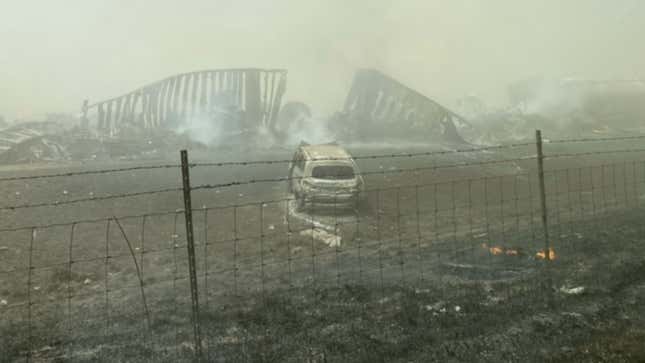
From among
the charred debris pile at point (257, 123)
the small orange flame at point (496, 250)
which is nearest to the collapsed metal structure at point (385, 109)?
the charred debris pile at point (257, 123)

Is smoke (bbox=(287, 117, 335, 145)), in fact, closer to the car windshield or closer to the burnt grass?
the car windshield

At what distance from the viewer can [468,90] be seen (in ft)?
113

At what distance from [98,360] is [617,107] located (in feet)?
Result: 95.6

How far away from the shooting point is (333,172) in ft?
32.6

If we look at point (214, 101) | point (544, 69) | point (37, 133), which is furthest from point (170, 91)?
point (544, 69)

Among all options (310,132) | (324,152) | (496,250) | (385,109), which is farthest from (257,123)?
(496,250)

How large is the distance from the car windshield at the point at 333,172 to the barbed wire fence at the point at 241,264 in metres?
0.58

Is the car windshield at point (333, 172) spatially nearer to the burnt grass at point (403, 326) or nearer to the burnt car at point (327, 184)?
the burnt car at point (327, 184)

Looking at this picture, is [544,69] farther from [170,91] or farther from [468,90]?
[170,91]

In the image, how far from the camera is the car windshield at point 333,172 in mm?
9797

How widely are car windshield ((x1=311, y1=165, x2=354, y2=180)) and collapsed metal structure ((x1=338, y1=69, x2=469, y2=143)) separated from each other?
38.8ft

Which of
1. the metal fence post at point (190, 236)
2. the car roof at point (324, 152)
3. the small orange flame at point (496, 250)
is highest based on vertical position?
the car roof at point (324, 152)

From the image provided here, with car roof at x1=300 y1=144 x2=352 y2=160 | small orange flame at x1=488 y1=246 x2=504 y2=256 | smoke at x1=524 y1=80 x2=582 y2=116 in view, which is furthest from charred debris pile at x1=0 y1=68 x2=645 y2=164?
small orange flame at x1=488 y1=246 x2=504 y2=256

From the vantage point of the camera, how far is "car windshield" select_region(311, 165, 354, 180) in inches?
386
